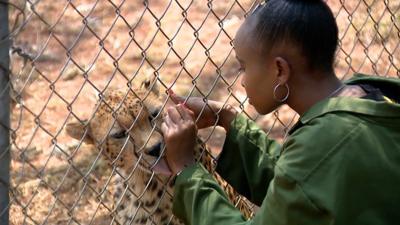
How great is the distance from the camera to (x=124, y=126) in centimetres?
341

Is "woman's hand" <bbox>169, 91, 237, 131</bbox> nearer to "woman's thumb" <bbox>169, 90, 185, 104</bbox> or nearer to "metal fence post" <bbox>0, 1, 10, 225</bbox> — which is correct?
"woman's thumb" <bbox>169, 90, 185, 104</bbox>

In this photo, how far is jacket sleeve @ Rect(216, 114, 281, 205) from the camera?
264 cm

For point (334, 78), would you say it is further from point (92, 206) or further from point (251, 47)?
point (92, 206)

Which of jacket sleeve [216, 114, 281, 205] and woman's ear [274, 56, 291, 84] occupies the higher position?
woman's ear [274, 56, 291, 84]

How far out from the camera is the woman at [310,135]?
204 cm

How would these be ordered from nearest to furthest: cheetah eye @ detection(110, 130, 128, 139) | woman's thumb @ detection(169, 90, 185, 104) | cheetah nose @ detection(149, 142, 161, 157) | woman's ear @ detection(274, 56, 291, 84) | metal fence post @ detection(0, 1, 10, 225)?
metal fence post @ detection(0, 1, 10, 225), woman's ear @ detection(274, 56, 291, 84), woman's thumb @ detection(169, 90, 185, 104), cheetah nose @ detection(149, 142, 161, 157), cheetah eye @ detection(110, 130, 128, 139)

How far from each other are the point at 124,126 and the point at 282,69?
1.36m

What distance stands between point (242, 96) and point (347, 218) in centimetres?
346

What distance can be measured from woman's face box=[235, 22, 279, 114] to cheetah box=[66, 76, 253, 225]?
97 cm

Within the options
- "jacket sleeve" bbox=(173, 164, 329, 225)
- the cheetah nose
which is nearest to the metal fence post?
"jacket sleeve" bbox=(173, 164, 329, 225)

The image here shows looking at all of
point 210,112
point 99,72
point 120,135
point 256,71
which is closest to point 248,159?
point 210,112

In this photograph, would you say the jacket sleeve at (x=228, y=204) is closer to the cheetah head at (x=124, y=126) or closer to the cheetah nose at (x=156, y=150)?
the cheetah nose at (x=156, y=150)

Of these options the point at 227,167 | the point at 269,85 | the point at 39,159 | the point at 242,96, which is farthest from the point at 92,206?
the point at 269,85

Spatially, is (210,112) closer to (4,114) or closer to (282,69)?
(282,69)
